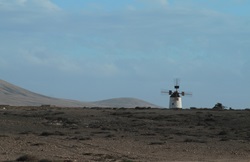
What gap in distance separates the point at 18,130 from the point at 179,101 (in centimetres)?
6175

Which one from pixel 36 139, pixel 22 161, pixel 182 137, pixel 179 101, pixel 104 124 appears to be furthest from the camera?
pixel 179 101

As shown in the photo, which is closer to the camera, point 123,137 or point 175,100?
point 123,137

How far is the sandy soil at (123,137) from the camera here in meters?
32.0

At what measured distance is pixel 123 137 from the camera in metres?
45.4

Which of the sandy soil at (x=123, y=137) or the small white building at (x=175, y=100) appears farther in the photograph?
the small white building at (x=175, y=100)

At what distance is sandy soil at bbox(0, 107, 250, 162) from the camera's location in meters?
32.0

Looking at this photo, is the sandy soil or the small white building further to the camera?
the small white building

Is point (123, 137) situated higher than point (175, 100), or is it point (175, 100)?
point (175, 100)

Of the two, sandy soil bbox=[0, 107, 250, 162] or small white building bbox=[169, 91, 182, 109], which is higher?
small white building bbox=[169, 91, 182, 109]

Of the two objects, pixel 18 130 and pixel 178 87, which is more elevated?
pixel 178 87

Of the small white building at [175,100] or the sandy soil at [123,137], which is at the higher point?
the small white building at [175,100]

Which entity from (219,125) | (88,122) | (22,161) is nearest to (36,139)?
(22,161)

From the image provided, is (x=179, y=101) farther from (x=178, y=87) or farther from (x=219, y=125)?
(x=219, y=125)

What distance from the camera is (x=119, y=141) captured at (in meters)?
41.8
